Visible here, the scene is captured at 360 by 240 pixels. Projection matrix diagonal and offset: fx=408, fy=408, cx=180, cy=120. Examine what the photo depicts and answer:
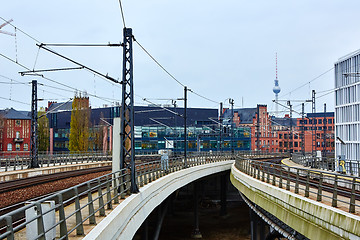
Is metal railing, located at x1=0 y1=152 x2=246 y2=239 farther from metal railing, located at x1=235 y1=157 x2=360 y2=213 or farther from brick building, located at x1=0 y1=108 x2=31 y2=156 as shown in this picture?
brick building, located at x1=0 y1=108 x2=31 y2=156

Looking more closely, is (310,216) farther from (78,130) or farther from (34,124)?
(78,130)

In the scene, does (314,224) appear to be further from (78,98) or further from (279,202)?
(78,98)

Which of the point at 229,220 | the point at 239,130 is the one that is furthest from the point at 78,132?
the point at 239,130

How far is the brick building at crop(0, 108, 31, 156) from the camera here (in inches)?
3199

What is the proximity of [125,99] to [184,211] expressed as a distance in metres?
38.5

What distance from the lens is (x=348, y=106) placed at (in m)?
50.2

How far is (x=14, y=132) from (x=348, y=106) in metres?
63.3

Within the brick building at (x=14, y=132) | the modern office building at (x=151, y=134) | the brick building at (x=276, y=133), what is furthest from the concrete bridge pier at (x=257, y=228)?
the brick building at (x=276, y=133)

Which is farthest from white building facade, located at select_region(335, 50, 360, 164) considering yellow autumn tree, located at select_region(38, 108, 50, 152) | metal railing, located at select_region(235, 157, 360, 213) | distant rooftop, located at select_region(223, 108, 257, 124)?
distant rooftop, located at select_region(223, 108, 257, 124)

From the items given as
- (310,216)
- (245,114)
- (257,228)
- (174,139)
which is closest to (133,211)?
(310,216)

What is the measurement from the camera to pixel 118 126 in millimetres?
17094

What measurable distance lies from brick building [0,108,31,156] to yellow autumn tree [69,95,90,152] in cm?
1497

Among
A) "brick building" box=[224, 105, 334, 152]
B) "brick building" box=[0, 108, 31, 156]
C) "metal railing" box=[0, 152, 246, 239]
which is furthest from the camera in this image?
"brick building" box=[224, 105, 334, 152]

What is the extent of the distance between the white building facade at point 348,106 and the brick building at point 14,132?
58.2m
